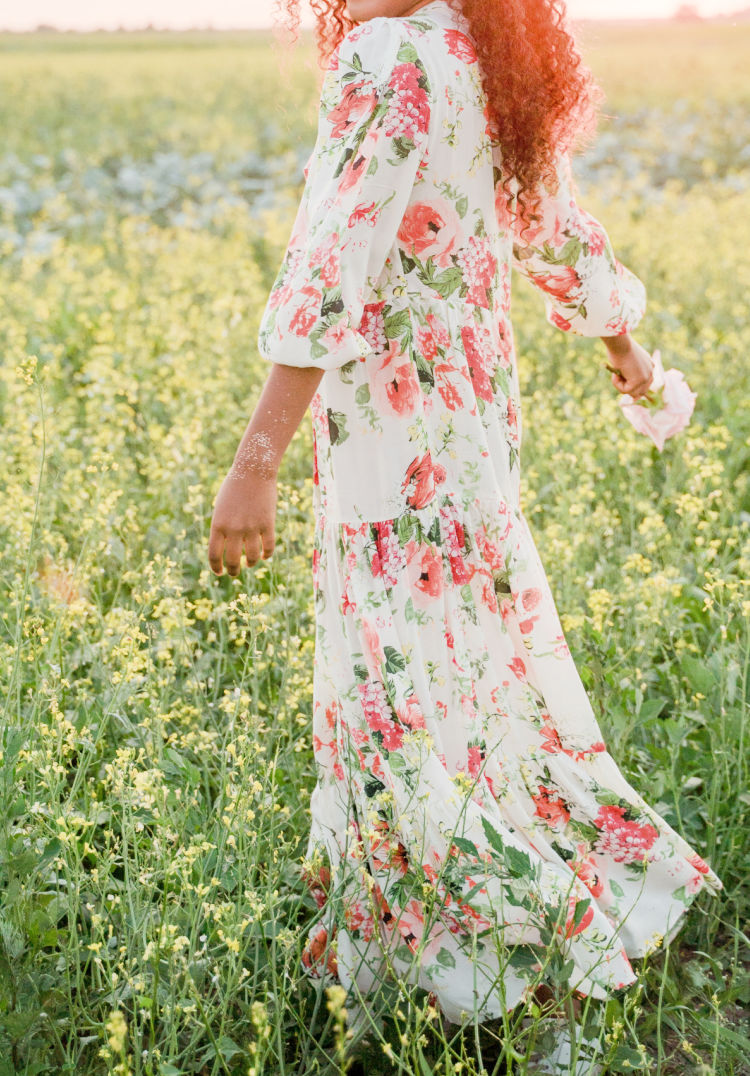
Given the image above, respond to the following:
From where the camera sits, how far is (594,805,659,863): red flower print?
187 centimetres

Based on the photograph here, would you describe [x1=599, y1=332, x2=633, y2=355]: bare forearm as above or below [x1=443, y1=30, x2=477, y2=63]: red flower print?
below

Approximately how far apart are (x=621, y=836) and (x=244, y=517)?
86cm

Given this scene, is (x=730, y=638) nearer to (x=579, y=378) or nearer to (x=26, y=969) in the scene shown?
(x=26, y=969)

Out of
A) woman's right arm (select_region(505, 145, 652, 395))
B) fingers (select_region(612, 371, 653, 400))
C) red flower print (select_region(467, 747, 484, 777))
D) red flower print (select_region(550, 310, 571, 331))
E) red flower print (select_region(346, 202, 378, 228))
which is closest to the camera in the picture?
red flower print (select_region(346, 202, 378, 228))

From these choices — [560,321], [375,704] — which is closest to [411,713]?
[375,704]

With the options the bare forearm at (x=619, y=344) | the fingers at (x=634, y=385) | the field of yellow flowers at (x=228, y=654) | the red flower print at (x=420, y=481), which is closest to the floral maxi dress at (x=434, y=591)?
the red flower print at (x=420, y=481)

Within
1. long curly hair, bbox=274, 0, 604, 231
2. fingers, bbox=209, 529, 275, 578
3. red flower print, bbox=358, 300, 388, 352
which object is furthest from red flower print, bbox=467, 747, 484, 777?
long curly hair, bbox=274, 0, 604, 231

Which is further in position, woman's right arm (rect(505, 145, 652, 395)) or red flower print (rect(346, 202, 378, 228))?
woman's right arm (rect(505, 145, 652, 395))

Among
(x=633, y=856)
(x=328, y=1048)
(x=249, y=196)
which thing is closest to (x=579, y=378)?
(x=633, y=856)

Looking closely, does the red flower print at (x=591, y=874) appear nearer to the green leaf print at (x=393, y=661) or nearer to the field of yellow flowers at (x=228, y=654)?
the field of yellow flowers at (x=228, y=654)

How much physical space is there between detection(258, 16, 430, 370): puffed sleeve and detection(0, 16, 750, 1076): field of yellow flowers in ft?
0.90

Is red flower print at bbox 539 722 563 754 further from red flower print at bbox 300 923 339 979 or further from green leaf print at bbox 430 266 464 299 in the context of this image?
green leaf print at bbox 430 266 464 299

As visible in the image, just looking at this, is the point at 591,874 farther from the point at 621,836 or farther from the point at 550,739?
the point at 550,739

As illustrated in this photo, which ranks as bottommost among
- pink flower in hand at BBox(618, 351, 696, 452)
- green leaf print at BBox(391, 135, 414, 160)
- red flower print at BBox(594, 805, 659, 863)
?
red flower print at BBox(594, 805, 659, 863)
